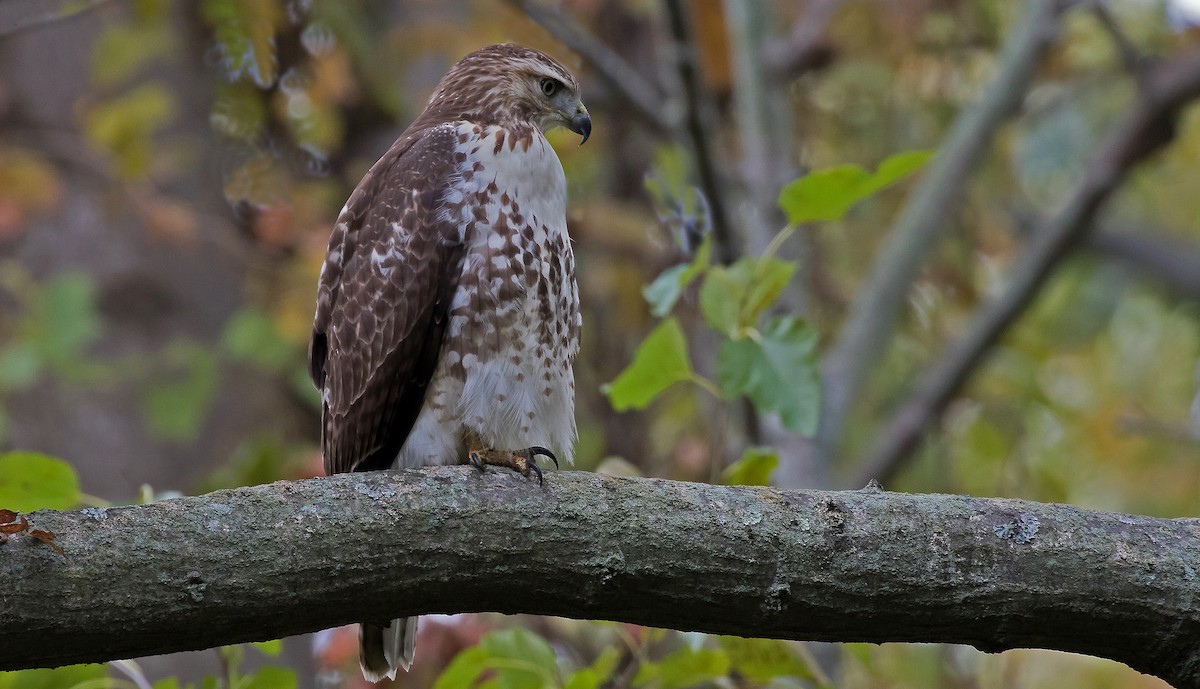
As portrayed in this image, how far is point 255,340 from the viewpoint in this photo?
6102 mm

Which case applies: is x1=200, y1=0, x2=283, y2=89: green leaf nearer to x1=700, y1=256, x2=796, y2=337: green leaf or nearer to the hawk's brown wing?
the hawk's brown wing

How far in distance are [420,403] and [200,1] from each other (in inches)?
163

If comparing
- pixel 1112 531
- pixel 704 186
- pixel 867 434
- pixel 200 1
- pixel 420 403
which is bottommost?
pixel 1112 531

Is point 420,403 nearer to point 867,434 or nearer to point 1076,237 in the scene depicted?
point 1076,237

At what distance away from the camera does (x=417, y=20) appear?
7027 millimetres

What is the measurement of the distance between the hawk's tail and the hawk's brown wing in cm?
41

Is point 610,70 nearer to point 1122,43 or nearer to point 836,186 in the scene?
point 1122,43

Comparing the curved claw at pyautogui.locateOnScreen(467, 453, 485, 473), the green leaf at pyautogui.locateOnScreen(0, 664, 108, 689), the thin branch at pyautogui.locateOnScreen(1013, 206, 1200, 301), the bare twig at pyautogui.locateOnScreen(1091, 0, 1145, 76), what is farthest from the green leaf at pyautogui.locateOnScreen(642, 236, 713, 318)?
the thin branch at pyautogui.locateOnScreen(1013, 206, 1200, 301)

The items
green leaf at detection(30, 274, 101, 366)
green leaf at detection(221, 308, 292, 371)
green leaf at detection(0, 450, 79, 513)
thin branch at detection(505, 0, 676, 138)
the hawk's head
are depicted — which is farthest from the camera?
green leaf at detection(221, 308, 292, 371)

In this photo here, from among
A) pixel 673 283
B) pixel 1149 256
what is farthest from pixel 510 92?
pixel 1149 256

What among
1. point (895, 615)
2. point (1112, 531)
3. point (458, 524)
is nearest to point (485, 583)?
point (458, 524)

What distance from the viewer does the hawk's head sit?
369 cm

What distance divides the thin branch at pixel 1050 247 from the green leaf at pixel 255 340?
2.80 meters

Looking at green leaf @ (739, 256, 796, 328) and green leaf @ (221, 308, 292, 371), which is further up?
green leaf @ (221, 308, 292, 371)
